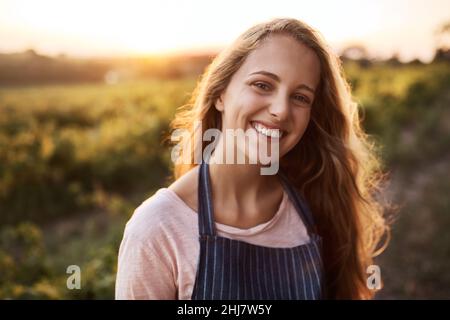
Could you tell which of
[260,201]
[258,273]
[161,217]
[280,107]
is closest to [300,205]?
[260,201]

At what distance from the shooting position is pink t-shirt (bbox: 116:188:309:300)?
1.67 m

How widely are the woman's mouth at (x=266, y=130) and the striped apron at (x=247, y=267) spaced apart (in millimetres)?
262

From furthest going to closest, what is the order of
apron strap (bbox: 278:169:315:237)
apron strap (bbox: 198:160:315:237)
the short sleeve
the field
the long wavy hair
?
the field → the long wavy hair → apron strap (bbox: 278:169:315:237) → apron strap (bbox: 198:160:315:237) → the short sleeve

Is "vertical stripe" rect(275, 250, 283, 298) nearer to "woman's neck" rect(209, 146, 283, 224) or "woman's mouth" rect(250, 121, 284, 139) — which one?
"woman's neck" rect(209, 146, 283, 224)

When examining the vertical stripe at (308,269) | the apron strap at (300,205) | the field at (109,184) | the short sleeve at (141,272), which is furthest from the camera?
the field at (109,184)

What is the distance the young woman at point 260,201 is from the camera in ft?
5.62

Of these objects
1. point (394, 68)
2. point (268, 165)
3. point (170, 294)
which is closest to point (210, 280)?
point (170, 294)

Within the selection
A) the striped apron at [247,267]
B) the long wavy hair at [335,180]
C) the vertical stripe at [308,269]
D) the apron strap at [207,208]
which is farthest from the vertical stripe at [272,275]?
the long wavy hair at [335,180]

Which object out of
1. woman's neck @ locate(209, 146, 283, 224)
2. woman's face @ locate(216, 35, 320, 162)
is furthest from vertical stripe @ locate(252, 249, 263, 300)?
woman's face @ locate(216, 35, 320, 162)

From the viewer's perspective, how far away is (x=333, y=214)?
2.26 m

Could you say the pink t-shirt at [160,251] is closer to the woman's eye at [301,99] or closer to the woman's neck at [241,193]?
the woman's neck at [241,193]

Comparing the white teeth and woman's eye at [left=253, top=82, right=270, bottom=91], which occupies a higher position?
woman's eye at [left=253, top=82, right=270, bottom=91]

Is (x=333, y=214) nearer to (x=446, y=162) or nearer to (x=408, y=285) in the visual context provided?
(x=408, y=285)

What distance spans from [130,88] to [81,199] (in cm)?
873
